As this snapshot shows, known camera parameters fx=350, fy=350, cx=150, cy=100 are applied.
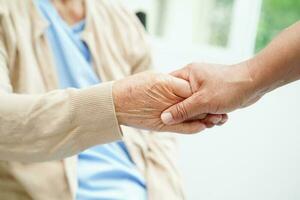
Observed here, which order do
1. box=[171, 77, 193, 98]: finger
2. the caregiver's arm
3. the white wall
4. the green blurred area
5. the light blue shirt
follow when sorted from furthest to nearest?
the green blurred area, the white wall, the light blue shirt, box=[171, 77, 193, 98]: finger, the caregiver's arm

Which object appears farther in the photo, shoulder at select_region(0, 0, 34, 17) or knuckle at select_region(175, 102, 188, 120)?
shoulder at select_region(0, 0, 34, 17)

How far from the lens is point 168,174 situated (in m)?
1.07

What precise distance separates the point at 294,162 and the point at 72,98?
3.35 ft

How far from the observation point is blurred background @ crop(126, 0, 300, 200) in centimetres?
142

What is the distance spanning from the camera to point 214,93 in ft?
2.44

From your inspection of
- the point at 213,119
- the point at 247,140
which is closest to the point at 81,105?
the point at 213,119

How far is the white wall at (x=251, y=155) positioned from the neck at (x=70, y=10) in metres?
0.68

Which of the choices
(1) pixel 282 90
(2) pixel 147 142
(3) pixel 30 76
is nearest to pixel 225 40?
(1) pixel 282 90

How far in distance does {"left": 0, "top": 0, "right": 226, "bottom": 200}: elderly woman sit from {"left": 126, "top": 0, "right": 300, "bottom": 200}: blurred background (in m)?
0.35

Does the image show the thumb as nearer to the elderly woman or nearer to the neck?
the elderly woman

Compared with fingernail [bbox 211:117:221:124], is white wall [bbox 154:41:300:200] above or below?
below

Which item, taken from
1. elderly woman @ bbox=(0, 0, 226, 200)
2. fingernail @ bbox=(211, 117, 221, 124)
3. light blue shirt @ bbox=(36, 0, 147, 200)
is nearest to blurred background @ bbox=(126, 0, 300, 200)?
elderly woman @ bbox=(0, 0, 226, 200)

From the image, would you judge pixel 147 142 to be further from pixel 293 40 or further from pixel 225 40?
pixel 225 40

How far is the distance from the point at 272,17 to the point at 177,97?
1129 millimetres
